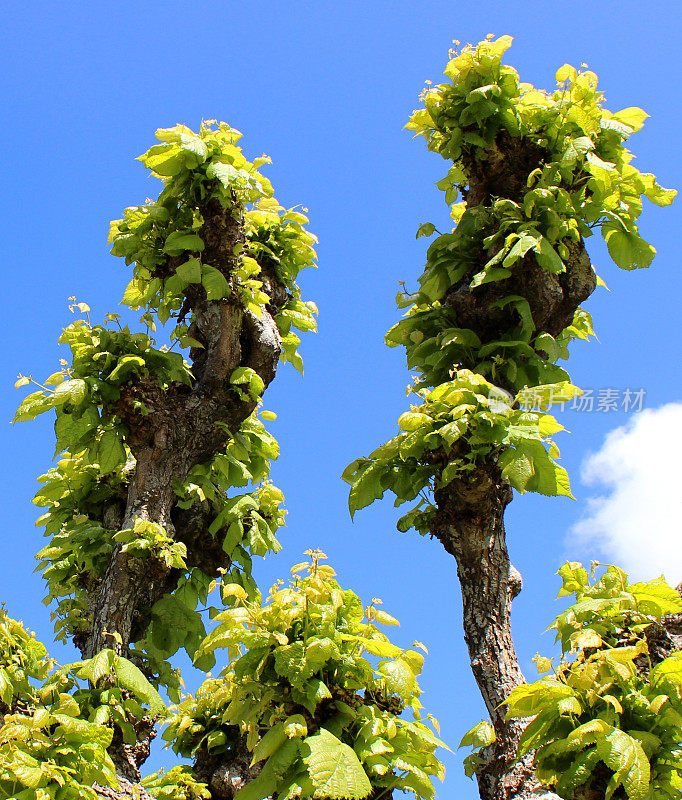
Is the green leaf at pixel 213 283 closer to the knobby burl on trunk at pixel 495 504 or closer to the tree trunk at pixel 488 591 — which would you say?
the knobby burl on trunk at pixel 495 504

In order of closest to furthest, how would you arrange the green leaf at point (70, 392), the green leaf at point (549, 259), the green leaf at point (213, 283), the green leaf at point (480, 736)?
the green leaf at point (480, 736) → the green leaf at point (549, 259) → the green leaf at point (70, 392) → the green leaf at point (213, 283)

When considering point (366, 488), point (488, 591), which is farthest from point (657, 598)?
point (366, 488)

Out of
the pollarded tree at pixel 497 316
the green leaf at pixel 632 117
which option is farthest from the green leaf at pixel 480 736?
the green leaf at pixel 632 117

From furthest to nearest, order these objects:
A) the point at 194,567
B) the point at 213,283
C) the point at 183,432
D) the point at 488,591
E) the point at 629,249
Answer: the point at 194,567
the point at 183,432
the point at 213,283
the point at 629,249
the point at 488,591

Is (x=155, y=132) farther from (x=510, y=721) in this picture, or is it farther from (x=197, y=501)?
(x=510, y=721)

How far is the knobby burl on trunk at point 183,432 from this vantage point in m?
5.68

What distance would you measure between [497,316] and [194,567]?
12.0ft

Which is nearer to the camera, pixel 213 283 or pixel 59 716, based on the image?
pixel 59 716

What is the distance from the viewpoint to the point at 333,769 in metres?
3.36

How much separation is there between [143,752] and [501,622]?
3.05m

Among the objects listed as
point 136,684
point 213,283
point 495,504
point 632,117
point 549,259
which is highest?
point 632,117

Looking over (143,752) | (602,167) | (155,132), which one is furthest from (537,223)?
(143,752)

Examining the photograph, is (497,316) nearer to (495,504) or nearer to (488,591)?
(495,504)

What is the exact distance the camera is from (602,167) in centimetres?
541
